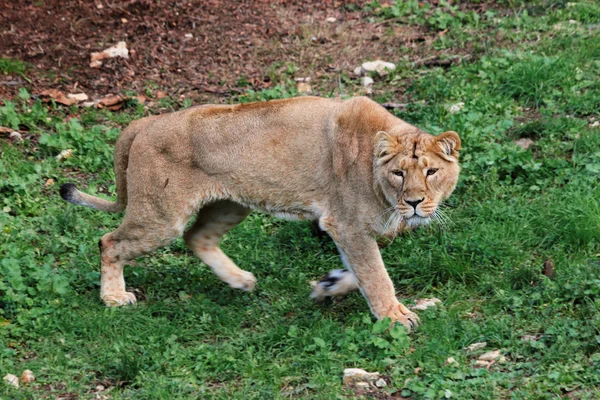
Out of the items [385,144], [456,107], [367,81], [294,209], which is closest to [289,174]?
[294,209]

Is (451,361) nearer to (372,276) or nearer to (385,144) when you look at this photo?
(372,276)

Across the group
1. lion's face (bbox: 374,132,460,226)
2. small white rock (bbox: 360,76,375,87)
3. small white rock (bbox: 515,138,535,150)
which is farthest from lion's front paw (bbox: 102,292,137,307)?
small white rock (bbox: 360,76,375,87)

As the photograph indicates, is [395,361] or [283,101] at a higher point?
[283,101]

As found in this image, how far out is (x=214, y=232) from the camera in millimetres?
6906

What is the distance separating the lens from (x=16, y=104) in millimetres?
9383

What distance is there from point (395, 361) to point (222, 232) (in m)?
1.98

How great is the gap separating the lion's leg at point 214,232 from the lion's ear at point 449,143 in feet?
5.45

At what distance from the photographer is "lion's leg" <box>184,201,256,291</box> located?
22.4 ft

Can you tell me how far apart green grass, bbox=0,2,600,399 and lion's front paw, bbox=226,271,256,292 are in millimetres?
67

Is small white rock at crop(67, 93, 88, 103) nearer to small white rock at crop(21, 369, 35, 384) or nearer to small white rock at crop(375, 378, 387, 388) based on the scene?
small white rock at crop(21, 369, 35, 384)

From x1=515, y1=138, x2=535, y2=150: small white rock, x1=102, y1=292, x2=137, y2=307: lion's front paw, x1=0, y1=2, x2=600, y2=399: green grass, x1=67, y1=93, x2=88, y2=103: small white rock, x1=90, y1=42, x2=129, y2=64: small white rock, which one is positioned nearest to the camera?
x1=0, y1=2, x2=600, y2=399: green grass

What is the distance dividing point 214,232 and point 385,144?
161 centimetres

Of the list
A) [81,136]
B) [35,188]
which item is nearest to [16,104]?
[81,136]

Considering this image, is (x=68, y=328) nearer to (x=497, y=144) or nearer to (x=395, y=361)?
(x=395, y=361)
